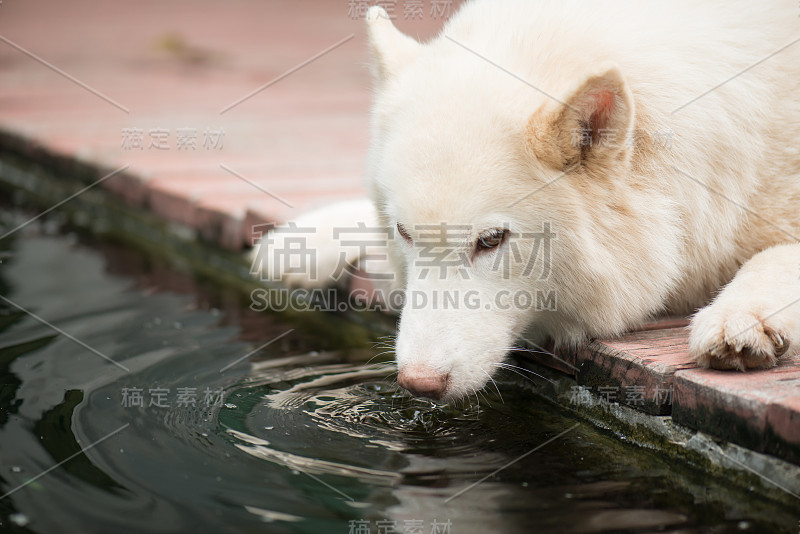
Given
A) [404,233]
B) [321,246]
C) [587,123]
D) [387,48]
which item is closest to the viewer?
[587,123]

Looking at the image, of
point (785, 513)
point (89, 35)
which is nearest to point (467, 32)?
point (785, 513)

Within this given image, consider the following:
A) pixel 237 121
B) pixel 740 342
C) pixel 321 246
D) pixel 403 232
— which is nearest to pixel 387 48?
pixel 403 232

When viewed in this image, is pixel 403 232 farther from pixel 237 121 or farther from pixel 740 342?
pixel 237 121

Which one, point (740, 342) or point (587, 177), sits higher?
point (587, 177)

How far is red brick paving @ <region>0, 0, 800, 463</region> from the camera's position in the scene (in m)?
2.57

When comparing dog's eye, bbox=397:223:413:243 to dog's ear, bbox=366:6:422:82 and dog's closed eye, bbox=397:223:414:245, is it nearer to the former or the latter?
dog's closed eye, bbox=397:223:414:245

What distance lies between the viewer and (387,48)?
317cm

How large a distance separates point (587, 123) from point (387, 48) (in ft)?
2.85

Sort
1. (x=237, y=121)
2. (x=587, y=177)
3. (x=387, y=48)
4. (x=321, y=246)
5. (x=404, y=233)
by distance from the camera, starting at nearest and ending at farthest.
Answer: (x=587, y=177) < (x=404, y=233) < (x=387, y=48) < (x=321, y=246) < (x=237, y=121)

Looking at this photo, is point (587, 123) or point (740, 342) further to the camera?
point (587, 123)

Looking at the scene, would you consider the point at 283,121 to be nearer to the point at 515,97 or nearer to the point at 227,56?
the point at 227,56

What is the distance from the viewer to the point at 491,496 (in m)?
2.43

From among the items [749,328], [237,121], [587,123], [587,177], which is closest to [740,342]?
[749,328]

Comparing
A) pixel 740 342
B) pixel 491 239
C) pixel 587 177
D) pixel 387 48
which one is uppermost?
pixel 387 48
